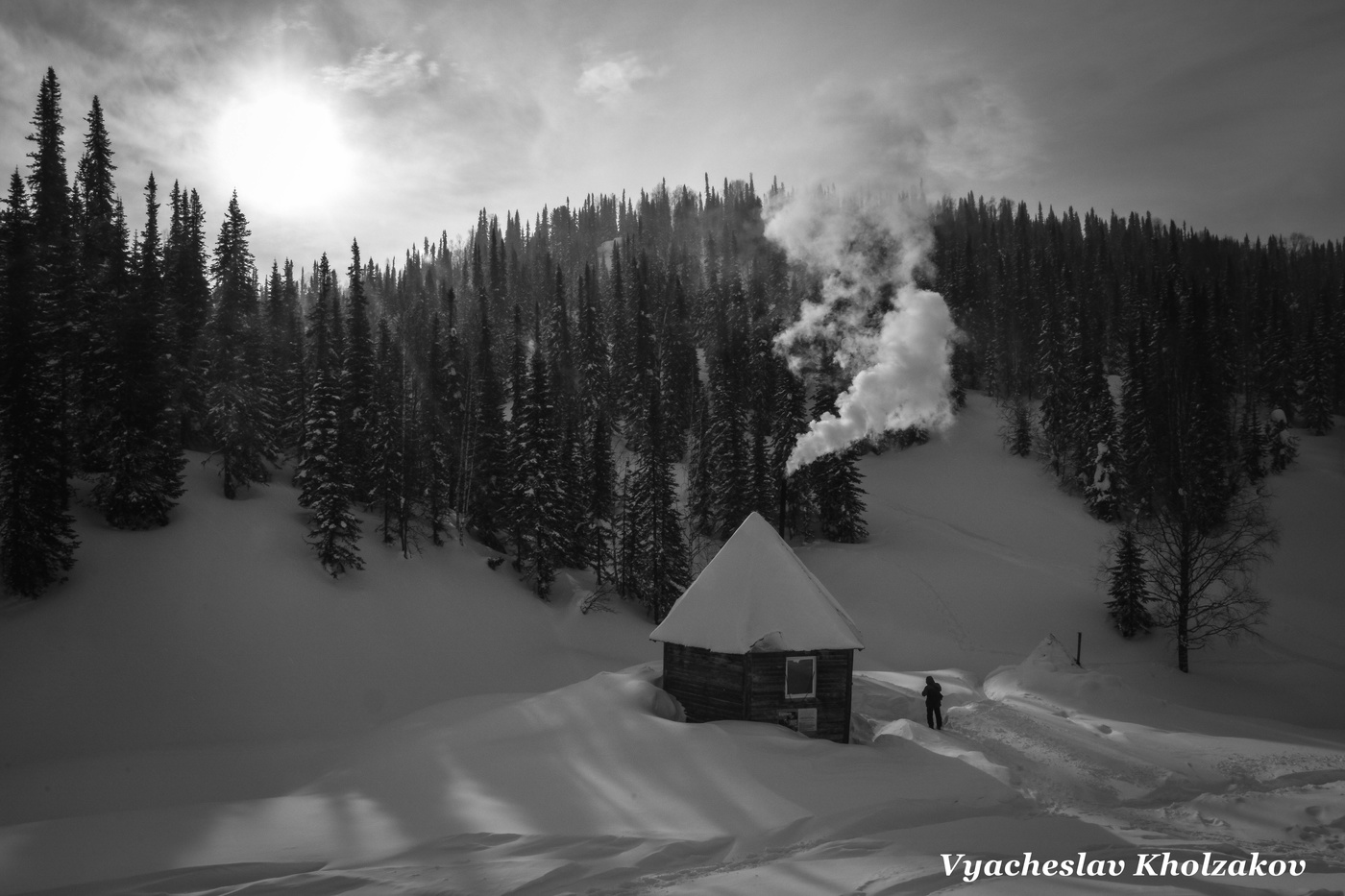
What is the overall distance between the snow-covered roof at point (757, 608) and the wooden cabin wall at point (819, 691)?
0.37 m

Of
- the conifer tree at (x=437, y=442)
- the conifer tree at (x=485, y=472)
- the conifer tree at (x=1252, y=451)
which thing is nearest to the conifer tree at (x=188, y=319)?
the conifer tree at (x=437, y=442)

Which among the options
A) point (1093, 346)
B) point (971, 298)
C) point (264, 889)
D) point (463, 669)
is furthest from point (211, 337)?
point (971, 298)

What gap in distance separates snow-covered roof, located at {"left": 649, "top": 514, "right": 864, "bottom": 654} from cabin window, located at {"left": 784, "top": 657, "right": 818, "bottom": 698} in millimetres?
507

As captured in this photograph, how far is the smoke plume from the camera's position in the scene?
28.6 metres

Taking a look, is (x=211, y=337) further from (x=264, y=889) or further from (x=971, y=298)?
(x=971, y=298)

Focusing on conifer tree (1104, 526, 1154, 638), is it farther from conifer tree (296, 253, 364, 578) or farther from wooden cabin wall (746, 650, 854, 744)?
conifer tree (296, 253, 364, 578)

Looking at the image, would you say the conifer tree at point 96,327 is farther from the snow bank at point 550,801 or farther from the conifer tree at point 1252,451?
the conifer tree at point 1252,451

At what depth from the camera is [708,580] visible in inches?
765

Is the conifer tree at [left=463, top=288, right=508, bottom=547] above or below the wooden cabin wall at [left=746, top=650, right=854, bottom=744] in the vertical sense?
above

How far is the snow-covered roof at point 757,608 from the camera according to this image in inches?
683

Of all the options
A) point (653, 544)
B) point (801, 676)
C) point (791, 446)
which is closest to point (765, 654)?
point (801, 676)

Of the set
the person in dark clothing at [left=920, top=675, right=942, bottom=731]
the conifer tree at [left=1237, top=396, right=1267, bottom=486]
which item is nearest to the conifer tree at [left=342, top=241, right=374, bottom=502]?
the person in dark clothing at [left=920, top=675, right=942, bottom=731]

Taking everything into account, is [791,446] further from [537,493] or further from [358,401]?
[358,401]

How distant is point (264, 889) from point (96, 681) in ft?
66.1
